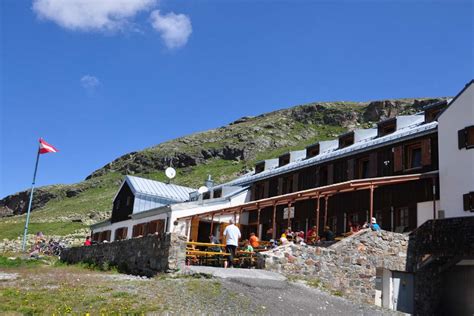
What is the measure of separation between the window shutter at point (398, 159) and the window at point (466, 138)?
3.61m

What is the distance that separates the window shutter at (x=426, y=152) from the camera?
23.6 metres

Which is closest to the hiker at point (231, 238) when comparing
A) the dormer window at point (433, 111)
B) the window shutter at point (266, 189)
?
the dormer window at point (433, 111)

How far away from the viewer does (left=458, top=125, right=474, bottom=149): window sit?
2131 centimetres

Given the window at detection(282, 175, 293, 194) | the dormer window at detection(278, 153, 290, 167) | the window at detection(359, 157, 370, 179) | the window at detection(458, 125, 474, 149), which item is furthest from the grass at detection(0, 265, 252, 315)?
the dormer window at detection(278, 153, 290, 167)

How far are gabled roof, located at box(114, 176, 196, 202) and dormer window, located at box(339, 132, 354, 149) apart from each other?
16.0 metres

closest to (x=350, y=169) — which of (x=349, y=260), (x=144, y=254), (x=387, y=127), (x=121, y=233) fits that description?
(x=387, y=127)

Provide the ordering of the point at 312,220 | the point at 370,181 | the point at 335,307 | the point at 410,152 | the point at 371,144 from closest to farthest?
the point at 335,307, the point at 370,181, the point at 410,152, the point at 371,144, the point at 312,220

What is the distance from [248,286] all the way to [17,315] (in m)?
6.14

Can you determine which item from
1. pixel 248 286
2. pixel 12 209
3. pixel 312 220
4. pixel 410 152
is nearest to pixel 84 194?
pixel 12 209

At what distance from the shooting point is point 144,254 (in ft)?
59.5

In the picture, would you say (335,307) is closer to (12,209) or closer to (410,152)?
(410,152)

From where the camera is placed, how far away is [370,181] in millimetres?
22375

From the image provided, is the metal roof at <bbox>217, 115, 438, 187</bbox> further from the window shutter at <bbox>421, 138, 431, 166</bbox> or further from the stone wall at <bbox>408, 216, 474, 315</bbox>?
the stone wall at <bbox>408, 216, 474, 315</bbox>

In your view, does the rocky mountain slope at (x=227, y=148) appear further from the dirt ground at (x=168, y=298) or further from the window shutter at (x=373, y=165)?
the dirt ground at (x=168, y=298)
